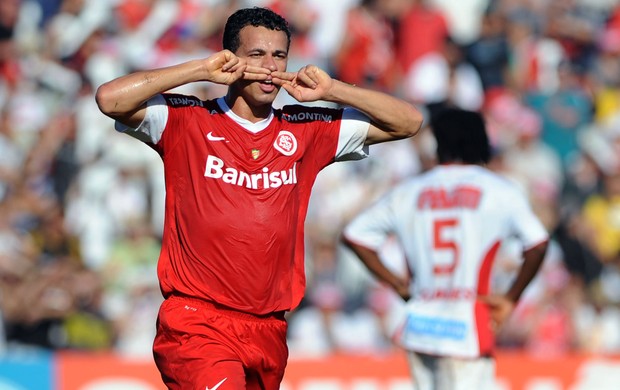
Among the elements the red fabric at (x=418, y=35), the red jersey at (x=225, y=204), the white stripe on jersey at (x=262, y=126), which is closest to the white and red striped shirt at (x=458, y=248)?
the white stripe on jersey at (x=262, y=126)

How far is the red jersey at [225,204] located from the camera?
5.76 metres

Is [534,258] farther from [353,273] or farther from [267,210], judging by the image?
[353,273]

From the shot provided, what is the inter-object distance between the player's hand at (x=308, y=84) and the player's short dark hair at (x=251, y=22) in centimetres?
19

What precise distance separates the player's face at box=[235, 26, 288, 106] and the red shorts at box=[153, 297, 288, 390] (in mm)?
1095

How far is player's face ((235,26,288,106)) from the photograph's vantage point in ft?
18.6

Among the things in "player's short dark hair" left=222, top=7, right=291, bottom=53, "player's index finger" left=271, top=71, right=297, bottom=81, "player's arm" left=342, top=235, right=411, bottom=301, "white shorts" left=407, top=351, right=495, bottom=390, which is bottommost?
"white shorts" left=407, top=351, right=495, bottom=390

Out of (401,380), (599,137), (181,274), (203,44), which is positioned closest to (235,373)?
(181,274)

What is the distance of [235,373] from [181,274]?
61 cm

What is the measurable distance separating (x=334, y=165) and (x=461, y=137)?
5916 millimetres

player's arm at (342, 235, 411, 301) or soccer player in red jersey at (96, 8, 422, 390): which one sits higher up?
soccer player in red jersey at (96, 8, 422, 390)

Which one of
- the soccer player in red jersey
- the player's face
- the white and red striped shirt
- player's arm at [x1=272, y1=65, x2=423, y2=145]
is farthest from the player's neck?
the white and red striped shirt

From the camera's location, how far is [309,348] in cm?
1205

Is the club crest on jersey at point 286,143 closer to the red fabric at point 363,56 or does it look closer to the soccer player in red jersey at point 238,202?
the soccer player in red jersey at point 238,202

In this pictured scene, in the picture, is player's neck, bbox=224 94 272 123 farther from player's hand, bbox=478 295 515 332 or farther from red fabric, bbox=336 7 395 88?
red fabric, bbox=336 7 395 88
